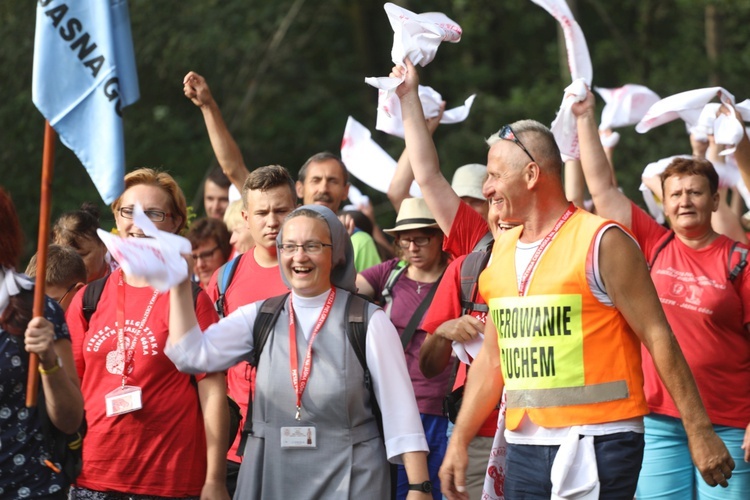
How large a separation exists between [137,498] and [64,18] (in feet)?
6.63

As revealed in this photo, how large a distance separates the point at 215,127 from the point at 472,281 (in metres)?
2.03

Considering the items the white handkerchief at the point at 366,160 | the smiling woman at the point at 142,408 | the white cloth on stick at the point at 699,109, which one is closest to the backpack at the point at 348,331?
the smiling woman at the point at 142,408

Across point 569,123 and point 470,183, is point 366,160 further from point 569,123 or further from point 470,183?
point 569,123

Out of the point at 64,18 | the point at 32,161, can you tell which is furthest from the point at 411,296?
the point at 32,161

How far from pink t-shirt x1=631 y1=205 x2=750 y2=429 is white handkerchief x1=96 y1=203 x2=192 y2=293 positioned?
292 cm

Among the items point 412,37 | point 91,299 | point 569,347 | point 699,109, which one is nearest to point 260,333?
point 91,299

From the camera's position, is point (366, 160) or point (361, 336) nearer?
point (361, 336)

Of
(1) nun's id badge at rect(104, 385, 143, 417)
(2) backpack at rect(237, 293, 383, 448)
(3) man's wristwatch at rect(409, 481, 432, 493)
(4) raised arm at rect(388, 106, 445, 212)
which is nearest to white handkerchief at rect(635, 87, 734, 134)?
(4) raised arm at rect(388, 106, 445, 212)

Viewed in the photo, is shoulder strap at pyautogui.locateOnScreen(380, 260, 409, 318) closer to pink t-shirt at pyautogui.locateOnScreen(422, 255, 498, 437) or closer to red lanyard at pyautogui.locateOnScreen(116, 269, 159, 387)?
pink t-shirt at pyautogui.locateOnScreen(422, 255, 498, 437)

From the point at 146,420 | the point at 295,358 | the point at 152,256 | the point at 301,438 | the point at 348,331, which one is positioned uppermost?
the point at 152,256

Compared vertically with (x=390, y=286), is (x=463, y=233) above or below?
above

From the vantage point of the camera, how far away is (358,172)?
886 cm

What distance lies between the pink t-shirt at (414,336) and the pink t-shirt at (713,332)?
1.13 meters

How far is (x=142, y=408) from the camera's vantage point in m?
5.24
